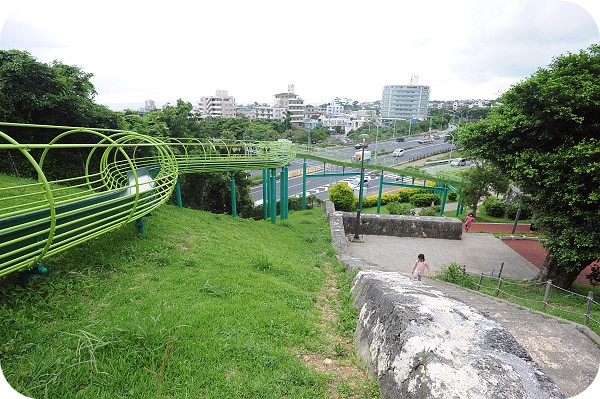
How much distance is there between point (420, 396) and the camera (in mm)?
2377

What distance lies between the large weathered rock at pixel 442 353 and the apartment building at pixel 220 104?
83.9 meters

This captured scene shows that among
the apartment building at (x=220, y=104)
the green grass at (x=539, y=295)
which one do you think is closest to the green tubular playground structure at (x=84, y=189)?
the green grass at (x=539, y=295)

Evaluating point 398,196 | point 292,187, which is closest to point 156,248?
point 398,196

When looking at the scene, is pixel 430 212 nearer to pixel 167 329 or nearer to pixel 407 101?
pixel 167 329

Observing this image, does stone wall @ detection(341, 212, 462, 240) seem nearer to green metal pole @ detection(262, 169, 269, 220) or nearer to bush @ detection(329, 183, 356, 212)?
A: green metal pole @ detection(262, 169, 269, 220)

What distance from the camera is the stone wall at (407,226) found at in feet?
50.4

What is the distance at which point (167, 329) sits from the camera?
11.1 ft

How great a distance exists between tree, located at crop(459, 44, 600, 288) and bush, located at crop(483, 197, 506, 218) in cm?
1191

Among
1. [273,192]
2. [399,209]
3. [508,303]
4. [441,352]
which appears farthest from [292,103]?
[441,352]

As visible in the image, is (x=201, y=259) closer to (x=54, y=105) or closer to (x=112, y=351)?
(x=112, y=351)

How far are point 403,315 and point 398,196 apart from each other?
985 inches

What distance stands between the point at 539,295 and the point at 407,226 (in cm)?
656

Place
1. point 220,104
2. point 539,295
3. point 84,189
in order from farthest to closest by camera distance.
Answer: point 220,104
point 84,189
point 539,295

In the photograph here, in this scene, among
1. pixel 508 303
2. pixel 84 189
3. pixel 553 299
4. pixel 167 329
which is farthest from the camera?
pixel 84 189
